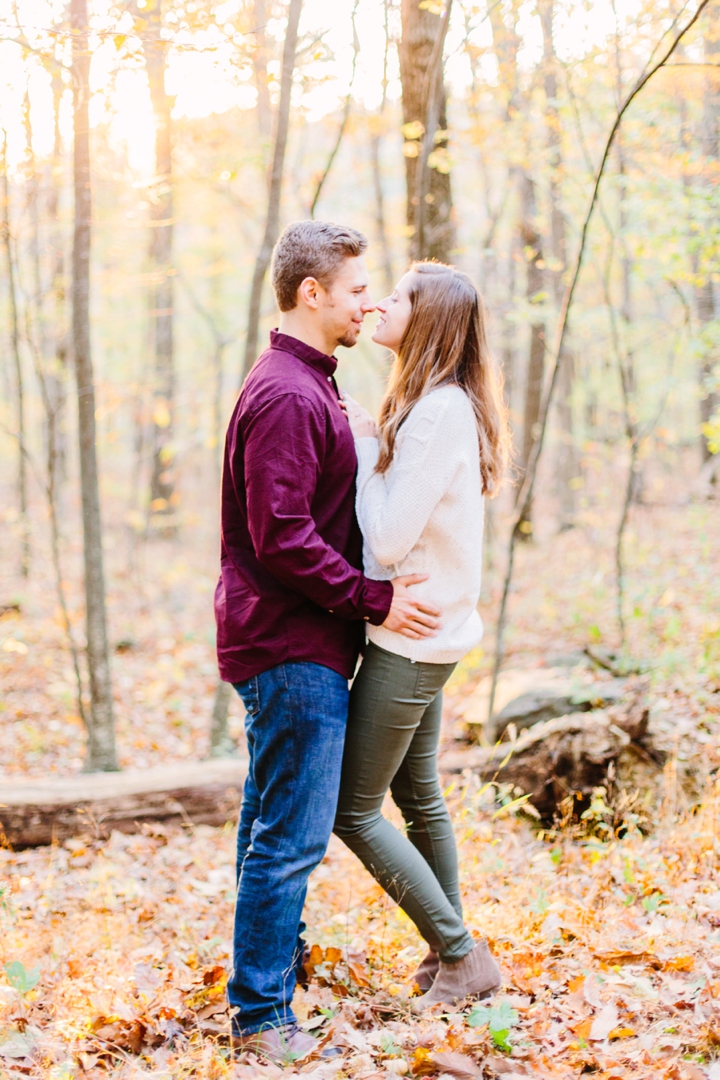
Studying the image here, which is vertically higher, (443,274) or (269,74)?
(269,74)

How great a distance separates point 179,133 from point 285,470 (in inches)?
209

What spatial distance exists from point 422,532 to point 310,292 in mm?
801

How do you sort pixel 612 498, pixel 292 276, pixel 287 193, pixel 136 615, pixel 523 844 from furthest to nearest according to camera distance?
1. pixel 612 498
2. pixel 136 615
3. pixel 287 193
4. pixel 523 844
5. pixel 292 276

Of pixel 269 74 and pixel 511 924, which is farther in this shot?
pixel 269 74

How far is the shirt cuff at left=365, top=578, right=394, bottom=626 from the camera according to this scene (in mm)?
2352

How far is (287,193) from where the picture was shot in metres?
8.82

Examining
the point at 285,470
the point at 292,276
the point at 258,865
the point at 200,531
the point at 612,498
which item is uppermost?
the point at 292,276

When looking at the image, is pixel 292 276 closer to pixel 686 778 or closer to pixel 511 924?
pixel 511 924

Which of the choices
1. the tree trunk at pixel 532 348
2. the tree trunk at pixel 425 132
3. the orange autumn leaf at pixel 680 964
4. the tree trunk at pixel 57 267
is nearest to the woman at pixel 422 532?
the orange autumn leaf at pixel 680 964

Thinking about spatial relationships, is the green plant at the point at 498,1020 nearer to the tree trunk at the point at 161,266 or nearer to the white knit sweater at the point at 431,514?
the white knit sweater at the point at 431,514

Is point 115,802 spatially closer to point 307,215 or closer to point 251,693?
point 251,693

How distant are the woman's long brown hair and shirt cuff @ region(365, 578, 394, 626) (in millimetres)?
359

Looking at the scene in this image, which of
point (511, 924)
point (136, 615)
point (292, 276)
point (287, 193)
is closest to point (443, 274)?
point (292, 276)

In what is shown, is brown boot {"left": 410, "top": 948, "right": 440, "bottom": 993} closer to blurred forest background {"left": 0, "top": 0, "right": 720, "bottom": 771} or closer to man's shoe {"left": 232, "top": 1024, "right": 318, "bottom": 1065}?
man's shoe {"left": 232, "top": 1024, "right": 318, "bottom": 1065}
